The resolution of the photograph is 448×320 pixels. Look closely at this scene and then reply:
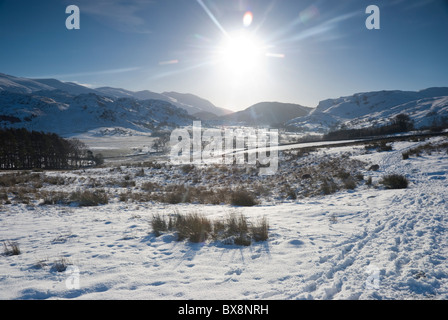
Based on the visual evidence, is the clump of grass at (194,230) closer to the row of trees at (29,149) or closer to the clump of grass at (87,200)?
the clump of grass at (87,200)

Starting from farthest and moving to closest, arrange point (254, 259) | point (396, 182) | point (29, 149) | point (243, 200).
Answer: point (29, 149)
point (243, 200)
point (396, 182)
point (254, 259)

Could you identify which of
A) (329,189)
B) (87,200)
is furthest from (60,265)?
(329,189)

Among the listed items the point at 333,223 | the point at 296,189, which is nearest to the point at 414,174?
the point at 296,189

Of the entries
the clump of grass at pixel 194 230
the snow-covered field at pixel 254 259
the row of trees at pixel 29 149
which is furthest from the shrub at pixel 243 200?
the row of trees at pixel 29 149

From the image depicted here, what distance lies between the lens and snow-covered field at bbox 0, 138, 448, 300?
3082mm

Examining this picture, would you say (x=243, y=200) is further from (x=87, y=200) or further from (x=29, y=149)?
(x=29, y=149)

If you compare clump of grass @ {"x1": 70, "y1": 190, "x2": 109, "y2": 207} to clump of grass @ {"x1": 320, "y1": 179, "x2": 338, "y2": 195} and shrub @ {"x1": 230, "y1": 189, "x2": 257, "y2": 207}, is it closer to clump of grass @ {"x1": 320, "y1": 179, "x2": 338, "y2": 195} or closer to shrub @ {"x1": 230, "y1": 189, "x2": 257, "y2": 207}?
shrub @ {"x1": 230, "y1": 189, "x2": 257, "y2": 207}

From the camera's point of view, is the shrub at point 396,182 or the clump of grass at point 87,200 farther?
the clump of grass at point 87,200

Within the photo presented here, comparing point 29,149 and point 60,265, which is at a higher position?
point 29,149

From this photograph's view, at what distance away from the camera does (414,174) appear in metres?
11.1

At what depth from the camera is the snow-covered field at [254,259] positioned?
3082 millimetres

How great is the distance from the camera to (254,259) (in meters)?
4.13

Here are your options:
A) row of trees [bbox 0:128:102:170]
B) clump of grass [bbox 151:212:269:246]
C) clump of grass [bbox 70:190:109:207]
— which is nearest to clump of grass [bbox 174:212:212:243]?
clump of grass [bbox 151:212:269:246]
